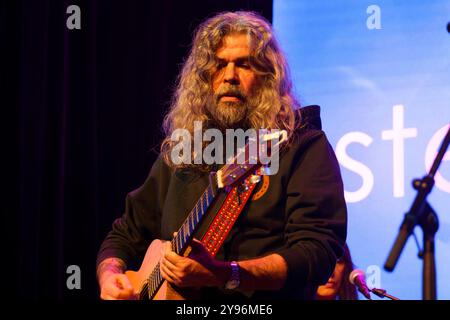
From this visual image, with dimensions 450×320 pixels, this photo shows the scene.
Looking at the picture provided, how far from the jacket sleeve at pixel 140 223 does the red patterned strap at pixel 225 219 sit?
1.95ft

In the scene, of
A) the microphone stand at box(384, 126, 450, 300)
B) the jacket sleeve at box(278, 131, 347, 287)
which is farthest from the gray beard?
the microphone stand at box(384, 126, 450, 300)

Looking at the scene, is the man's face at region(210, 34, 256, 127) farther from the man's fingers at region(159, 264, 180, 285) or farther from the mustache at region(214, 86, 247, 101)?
the man's fingers at region(159, 264, 180, 285)

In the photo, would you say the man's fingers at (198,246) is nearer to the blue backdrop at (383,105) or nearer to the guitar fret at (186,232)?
the guitar fret at (186,232)

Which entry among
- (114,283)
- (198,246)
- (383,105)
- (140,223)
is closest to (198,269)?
(198,246)

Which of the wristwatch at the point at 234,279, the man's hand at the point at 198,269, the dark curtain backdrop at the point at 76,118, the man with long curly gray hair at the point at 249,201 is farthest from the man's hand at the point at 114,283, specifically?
the dark curtain backdrop at the point at 76,118

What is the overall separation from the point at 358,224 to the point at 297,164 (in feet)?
4.04

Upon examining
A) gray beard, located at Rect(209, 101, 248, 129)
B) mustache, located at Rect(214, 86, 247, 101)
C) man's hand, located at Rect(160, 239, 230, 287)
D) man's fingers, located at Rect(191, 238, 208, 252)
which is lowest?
man's hand, located at Rect(160, 239, 230, 287)

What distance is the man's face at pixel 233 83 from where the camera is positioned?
2.87 m

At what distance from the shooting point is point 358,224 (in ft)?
12.2

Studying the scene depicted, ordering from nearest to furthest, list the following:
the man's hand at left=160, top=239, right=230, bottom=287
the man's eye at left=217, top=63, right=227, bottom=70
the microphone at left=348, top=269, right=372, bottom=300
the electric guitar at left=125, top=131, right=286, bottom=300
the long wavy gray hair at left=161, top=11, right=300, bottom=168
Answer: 1. the electric guitar at left=125, top=131, right=286, bottom=300
2. the man's hand at left=160, top=239, right=230, bottom=287
3. the microphone at left=348, top=269, right=372, bottom=300
4. the long wavy gray hair at left=161, top=11, right=300, bottom=168
5. the man's eye at left=217, top=63, right=227, bottom=70

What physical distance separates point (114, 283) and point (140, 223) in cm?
39

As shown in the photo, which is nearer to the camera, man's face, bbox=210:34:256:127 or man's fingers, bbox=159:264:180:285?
man's fingers, bbox=159:264:180:285

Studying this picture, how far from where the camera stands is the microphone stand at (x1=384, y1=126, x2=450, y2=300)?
1880mm
